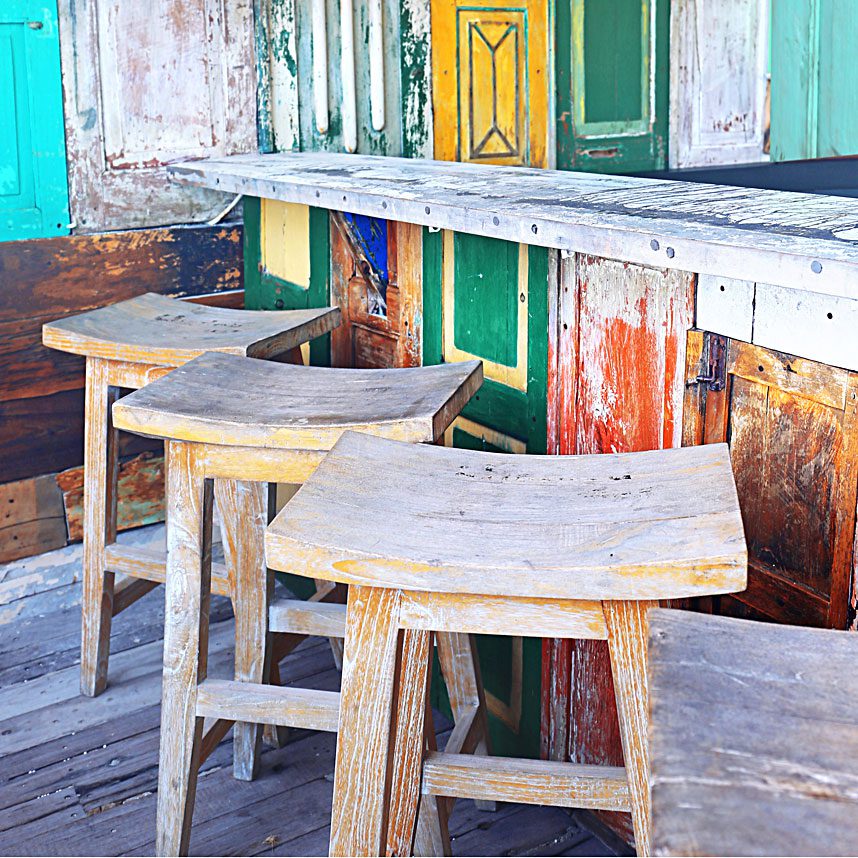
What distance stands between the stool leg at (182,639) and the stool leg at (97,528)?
2.07ft

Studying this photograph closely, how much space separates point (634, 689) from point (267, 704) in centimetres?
70

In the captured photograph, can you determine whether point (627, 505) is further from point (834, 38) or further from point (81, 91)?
point (834, 38)

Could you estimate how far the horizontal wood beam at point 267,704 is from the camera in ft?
5.16

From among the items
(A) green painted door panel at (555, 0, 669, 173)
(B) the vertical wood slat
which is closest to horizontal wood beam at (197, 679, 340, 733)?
(B) the vertical wood slat

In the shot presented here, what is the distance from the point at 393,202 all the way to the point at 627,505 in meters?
0.78

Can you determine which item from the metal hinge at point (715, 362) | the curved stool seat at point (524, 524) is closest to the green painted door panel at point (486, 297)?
the metal hinge at point (715, 362)

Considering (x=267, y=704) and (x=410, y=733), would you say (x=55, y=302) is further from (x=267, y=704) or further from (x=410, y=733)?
(x=410, y=733)

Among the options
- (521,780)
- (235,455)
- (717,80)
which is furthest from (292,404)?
(717,80)

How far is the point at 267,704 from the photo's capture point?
5.28 feet

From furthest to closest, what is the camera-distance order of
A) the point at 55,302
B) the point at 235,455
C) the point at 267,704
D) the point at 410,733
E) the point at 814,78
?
the point at 814,78, the point at 55,302, the point at 267,704, the point at 235,455, the point at 410,733

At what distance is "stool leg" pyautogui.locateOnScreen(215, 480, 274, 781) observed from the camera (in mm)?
1894

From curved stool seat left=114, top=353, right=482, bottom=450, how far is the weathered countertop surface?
9.8 inches

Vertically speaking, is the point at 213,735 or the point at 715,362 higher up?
the point at 715,362

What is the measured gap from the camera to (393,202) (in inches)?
67.5
